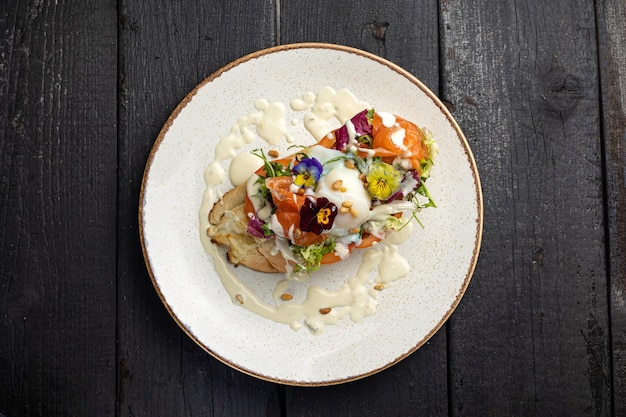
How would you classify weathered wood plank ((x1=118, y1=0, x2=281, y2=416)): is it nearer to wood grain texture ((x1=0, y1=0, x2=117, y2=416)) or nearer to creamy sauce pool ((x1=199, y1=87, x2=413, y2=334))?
wood grain texture ((x1=0, y1=0, x2=117, y2=416))

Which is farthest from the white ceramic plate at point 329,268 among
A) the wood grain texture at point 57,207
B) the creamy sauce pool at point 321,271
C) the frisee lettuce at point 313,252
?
the wood grain texture at point 57,207

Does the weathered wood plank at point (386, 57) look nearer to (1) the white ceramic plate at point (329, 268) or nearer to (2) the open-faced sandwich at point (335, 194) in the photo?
(1) the white ceramic plate at point (329, 268)

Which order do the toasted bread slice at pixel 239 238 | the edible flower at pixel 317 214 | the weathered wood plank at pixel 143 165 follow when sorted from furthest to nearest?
the weathered wood plank at pixel 143 165, the toasted bread slice at pixel 239 238, the edible flower at pixel 317 214

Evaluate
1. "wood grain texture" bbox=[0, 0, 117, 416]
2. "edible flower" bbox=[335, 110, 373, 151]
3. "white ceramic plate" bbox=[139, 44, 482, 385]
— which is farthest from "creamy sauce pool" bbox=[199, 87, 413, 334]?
"wood grain texture" bbox=[0, 0, 117, 416]

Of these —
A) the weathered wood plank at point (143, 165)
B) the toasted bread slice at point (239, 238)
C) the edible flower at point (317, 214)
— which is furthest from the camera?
the weathered wood plank at point (143, 165)

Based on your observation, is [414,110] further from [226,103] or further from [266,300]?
[266,300]

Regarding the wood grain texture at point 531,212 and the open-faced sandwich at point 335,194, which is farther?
the wood grain texture at point 531,212

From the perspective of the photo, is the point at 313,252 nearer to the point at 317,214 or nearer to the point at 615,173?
the point at 317,214
